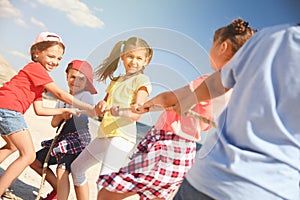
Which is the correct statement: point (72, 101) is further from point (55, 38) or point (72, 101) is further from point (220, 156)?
point (220, 156)

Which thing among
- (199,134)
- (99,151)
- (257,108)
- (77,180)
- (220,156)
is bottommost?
(77,180)

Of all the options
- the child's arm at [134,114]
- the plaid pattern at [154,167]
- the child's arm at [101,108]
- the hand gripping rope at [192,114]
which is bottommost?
the plaid pattern at [154,167]

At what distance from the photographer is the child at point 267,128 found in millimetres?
1123

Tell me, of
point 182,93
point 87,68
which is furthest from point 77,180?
point 182,93

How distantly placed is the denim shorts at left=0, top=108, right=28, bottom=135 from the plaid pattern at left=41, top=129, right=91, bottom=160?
0.44 m

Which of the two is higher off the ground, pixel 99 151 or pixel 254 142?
pixel 254 142

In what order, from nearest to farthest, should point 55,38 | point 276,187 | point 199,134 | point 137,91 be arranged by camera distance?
point 276,187, point 199,134, point 137,91, point 55,38

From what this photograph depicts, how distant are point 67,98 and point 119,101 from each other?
396 mm

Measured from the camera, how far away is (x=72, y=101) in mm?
2768

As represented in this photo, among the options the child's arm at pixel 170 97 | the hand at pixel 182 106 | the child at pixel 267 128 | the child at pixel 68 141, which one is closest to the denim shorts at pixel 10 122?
the child at pixel 68 141

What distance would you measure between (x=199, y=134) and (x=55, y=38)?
1.43m

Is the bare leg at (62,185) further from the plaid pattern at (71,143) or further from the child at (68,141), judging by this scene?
the plaid pattern at (71,143)

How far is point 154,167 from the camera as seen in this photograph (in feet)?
7.11

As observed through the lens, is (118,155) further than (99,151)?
No
